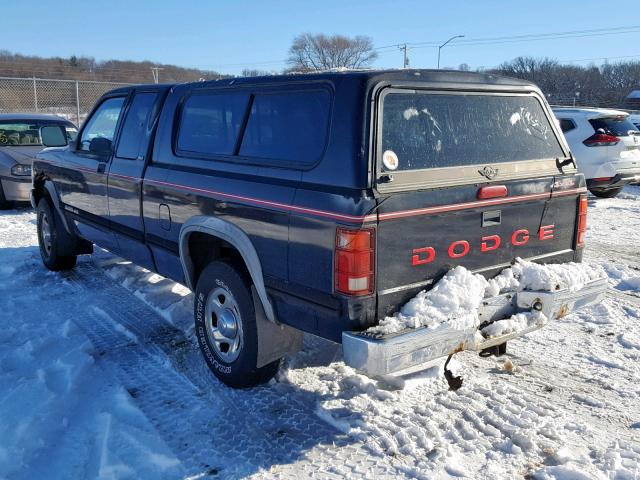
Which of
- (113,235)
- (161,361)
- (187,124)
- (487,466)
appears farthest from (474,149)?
(113,235)

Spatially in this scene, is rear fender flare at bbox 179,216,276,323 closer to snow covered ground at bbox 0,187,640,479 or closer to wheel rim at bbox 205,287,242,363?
wheel rim at bbox 205,287,242,363

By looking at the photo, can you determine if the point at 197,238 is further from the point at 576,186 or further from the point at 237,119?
the point at 576,186

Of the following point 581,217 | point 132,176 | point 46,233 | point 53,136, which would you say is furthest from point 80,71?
point 581,217

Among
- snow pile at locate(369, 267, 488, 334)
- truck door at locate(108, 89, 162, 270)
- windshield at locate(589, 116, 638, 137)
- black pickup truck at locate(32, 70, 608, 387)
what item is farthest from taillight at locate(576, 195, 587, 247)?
windshield at locate(589, 116, 638, 137)

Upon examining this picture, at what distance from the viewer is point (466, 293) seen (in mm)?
3199

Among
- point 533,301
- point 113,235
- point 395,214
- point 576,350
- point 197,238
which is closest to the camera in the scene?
point 395,214

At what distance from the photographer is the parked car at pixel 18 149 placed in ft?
33.3

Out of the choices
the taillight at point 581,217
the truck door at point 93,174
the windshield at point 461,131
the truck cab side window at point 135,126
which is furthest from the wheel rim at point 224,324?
the taillight at point 581,217

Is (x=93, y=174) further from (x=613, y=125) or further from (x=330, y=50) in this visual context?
(x=330, y=50)

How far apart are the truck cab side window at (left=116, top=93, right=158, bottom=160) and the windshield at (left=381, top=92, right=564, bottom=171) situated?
2.40 metres

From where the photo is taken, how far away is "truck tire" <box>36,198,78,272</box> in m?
6.32

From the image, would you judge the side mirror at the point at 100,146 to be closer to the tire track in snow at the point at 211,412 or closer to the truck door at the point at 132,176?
the truck door at the point at 132,176

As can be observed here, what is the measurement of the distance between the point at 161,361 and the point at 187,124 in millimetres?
1744

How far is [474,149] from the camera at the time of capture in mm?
3490
